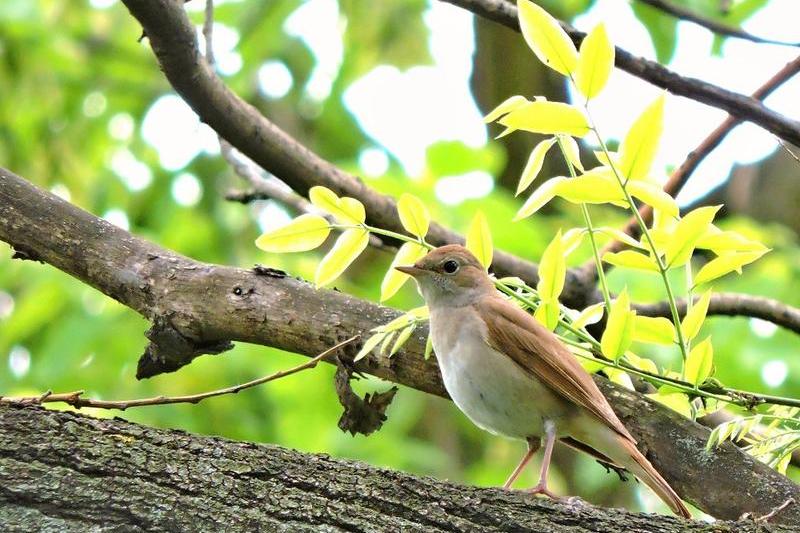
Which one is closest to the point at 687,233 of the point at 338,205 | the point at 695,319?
the point at 695,319

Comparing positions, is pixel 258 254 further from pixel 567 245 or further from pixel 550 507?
pixel 550 507

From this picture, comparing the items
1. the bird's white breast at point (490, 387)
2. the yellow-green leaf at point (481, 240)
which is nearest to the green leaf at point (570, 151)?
the yellow-green leaf at point (481, 240)

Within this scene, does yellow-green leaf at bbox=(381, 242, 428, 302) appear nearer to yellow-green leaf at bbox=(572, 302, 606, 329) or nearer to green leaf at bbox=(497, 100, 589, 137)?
yellow-green leaf at bbox=(572, 302, 606, 329)

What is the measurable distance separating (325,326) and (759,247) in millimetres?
1278

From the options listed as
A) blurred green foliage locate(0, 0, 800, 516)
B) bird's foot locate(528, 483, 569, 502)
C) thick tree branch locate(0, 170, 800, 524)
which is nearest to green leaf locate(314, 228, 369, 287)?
thick tree branch locate(0, 170, 800, 524)

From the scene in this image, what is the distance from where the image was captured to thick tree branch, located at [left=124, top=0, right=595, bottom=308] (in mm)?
3277

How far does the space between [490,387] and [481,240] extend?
0.52 meters

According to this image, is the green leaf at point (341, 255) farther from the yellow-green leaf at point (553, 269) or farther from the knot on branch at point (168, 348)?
the yellow-green leaf at point (553, 269)

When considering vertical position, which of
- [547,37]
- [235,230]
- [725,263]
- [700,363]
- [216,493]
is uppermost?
[235,230]

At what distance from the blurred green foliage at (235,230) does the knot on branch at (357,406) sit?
2.72 m

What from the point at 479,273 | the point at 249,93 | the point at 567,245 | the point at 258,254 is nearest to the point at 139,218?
the point at 258,254

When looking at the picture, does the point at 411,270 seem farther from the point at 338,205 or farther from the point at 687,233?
the point at 687,233

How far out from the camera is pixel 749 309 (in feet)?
14.2

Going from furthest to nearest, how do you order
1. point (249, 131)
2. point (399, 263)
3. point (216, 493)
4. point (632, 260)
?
point (249, 131) < point (399, 263) < point (632, 260) < point (216, 493)
